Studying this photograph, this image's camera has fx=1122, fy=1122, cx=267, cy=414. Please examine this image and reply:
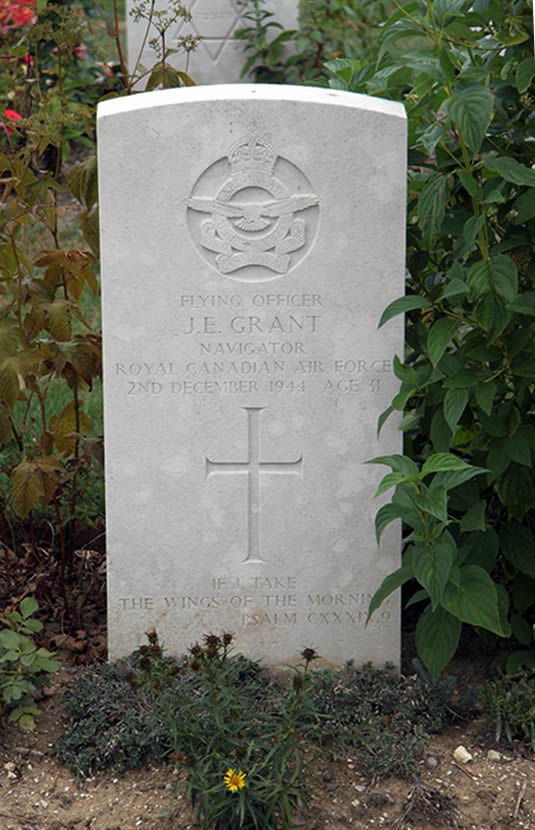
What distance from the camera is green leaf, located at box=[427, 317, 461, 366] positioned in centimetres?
299

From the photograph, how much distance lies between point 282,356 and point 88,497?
56.7 inches

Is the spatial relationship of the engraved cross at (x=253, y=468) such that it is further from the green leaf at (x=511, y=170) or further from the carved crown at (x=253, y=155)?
the green leaf at (x=511, y=170)

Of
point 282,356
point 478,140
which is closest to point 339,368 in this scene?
point 282,356

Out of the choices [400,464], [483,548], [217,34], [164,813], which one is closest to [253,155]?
[400,464]

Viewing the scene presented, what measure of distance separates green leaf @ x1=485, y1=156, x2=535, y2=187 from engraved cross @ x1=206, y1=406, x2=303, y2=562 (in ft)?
3.29

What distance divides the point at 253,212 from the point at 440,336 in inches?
25.8

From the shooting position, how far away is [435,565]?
289 centimetres

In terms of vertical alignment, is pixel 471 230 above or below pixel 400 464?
above

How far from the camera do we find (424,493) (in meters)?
2.91

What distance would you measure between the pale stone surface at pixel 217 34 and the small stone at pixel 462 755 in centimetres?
628

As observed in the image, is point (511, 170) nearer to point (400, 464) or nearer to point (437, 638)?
point (400, 464)

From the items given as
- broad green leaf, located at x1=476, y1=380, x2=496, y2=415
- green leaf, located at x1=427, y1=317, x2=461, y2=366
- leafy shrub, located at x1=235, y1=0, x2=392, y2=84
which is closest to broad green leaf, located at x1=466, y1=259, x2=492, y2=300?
green leaf, located at x1=427, y1=317, x2=461, y2=366

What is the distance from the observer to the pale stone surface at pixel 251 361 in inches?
125

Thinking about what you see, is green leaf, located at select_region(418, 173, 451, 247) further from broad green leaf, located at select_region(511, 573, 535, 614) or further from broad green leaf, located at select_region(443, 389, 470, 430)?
broad green leaf, located at select_region(511, 573, 535, 614)
